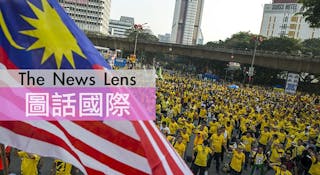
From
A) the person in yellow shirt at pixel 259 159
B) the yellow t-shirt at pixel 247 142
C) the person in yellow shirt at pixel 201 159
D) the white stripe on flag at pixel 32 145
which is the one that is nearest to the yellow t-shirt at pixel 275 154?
the person in yellow shirt at pixel 259 159

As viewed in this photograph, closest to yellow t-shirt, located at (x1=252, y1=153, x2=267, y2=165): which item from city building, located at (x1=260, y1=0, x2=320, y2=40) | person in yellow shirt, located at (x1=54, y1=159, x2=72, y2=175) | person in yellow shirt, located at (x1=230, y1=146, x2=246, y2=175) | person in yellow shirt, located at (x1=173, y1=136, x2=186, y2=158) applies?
person in yellow shirt, located at (x1=230, y1=146, x2=246, y2=175)

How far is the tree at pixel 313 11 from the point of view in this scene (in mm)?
30547

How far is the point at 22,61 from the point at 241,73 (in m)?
A: 68.9

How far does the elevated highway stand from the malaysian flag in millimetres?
47484

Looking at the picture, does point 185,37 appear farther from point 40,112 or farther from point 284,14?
point 40,112

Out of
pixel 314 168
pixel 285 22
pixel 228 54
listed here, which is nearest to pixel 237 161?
pixel 314 168

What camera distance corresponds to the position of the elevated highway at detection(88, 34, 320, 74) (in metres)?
47.6

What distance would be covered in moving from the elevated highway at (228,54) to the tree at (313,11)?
50.4 ft

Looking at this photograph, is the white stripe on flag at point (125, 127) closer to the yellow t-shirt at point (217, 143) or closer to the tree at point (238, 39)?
the yellow t-shirt at point (217, 143)

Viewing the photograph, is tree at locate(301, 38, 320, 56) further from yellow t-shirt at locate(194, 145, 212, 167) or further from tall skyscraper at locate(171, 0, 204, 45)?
tall skyscraper at locate(171, 0, 204, 45)

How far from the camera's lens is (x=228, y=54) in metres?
55.2

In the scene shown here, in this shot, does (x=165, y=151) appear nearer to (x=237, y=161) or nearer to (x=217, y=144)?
(x=237, y=161)

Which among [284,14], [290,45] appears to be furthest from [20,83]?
[284,14]

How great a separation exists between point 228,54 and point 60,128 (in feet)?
176
